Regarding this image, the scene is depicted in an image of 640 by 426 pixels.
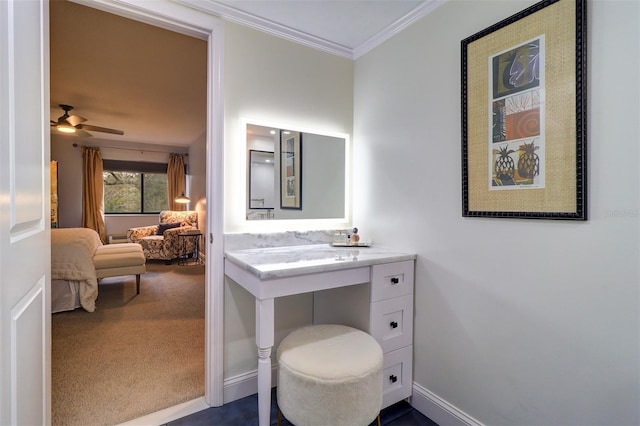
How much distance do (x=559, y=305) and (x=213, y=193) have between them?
69.1 inches

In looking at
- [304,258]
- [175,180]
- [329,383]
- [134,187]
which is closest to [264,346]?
[329,383]

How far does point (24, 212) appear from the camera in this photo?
89cm

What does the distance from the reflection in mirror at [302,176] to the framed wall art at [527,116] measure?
95 centimetres

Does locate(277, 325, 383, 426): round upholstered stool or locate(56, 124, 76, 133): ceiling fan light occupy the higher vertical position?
locate(56, 124, 76, 133): ceiling fan light

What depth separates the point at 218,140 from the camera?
5.79 ft

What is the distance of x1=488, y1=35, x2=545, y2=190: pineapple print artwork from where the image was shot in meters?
1.24

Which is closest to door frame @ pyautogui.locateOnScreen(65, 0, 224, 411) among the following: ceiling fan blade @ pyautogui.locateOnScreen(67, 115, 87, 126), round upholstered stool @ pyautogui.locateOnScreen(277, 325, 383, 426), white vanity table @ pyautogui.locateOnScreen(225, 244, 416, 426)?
white vanity table @ pyautogui.locateOnScreen(225, 244, 416, 426)

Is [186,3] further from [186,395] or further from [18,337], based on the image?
[186,395]

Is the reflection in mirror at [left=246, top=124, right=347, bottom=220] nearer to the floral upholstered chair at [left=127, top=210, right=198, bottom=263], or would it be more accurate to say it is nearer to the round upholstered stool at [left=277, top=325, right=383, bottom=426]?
the round upholstered stool at [left=277, top=325, right=383, bottom=426]

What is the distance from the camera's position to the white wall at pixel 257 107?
1824mm

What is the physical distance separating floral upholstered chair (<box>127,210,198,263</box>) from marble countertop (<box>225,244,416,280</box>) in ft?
14.1

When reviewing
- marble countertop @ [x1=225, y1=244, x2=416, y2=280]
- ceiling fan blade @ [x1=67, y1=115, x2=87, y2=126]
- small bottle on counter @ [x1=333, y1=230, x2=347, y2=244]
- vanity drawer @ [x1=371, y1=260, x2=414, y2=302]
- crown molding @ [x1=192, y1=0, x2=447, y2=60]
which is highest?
ceiling fan blade @ [x1=67, y1=115, x2=87, y2=126]

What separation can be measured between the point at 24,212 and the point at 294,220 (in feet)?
4.65

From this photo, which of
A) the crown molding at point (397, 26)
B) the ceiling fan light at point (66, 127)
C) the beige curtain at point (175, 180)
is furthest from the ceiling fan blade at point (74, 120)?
the crown molding at point (397, 26)
